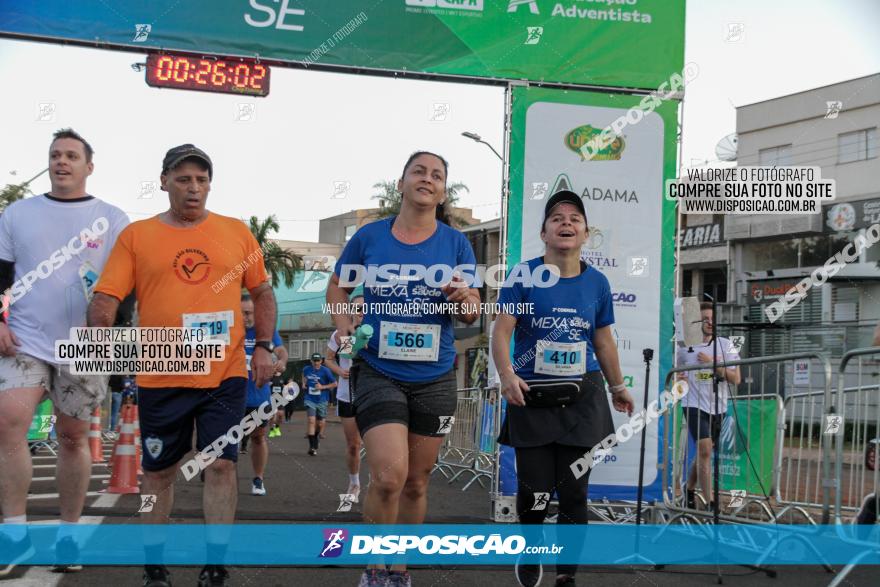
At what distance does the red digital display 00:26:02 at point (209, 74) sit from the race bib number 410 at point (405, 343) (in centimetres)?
449

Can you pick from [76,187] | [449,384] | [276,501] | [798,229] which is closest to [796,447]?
[449,384]

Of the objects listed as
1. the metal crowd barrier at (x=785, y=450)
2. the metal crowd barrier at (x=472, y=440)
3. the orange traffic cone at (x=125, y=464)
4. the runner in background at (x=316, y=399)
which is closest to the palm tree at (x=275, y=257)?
the runner in background at (x=316, y=399)

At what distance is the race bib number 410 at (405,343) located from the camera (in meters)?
4.86

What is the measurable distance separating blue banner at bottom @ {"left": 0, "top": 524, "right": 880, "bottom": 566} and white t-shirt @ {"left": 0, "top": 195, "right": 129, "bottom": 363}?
3.61 ft

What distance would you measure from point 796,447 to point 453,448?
27.1 ft

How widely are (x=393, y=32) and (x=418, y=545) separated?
5.21 metres

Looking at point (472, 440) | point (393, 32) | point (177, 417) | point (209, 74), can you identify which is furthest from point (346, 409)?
point (472, 440)

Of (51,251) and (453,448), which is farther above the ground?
(51,251)

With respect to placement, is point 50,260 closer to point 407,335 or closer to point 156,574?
point 156,574

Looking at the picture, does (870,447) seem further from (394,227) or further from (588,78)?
(588,78)

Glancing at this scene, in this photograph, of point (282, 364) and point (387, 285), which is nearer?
point (387, 285)

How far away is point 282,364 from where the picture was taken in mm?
5656

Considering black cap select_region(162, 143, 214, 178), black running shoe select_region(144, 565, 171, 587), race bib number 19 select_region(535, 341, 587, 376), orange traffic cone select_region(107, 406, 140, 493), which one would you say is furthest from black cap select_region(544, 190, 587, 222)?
orange traffic cone select_region(107, 406, 140, 493)

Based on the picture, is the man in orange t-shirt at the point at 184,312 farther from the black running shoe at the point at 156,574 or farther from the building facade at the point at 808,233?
the building facade at the point at 808,233
